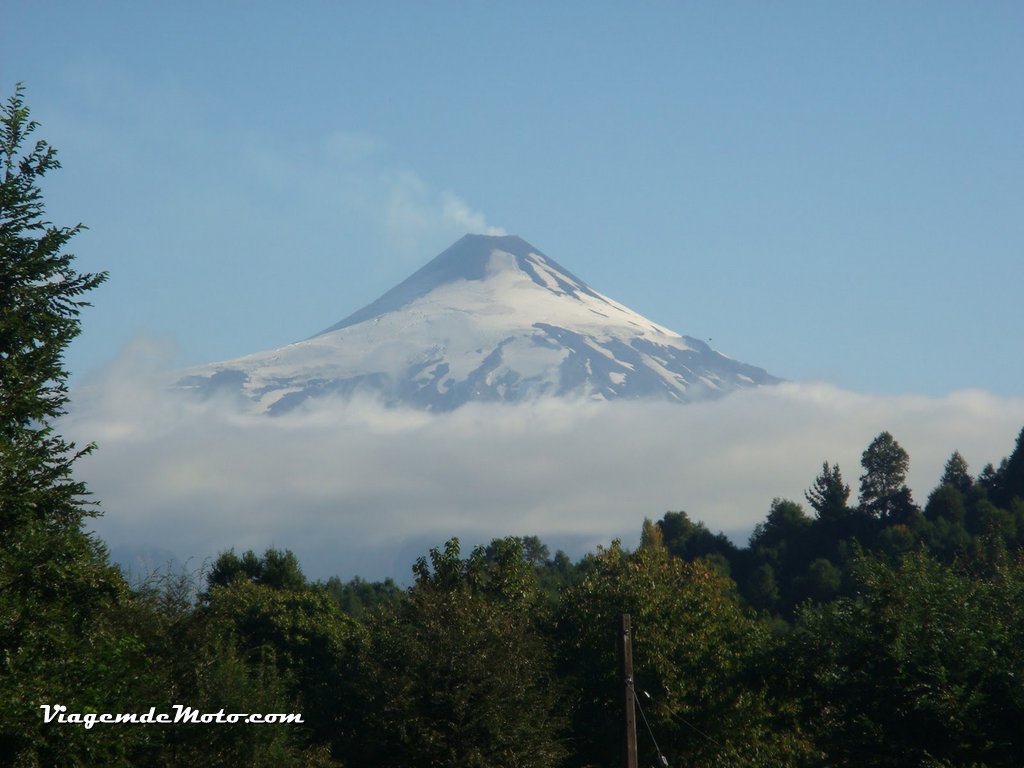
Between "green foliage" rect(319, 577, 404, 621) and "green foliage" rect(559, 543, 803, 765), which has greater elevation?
"green foliage" rect(319, 577, 404, 621)

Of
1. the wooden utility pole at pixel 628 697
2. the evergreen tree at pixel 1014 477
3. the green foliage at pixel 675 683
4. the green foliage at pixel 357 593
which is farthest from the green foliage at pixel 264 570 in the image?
the evergreen tree at pixel 1014 477

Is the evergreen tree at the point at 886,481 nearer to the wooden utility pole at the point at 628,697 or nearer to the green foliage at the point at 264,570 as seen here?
the green foliage at the point at 264,570

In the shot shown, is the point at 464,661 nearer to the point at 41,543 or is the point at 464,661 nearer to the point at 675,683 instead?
the point at 675,683

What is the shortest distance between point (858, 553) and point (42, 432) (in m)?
23.0

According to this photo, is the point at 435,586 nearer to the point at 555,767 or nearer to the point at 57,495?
the point at 555,767

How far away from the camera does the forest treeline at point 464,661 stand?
22938 mm

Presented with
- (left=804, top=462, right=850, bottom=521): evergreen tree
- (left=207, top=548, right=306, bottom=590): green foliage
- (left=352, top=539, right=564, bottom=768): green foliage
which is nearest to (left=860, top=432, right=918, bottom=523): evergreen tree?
(left=804, top=462, right=850, bottom=521): evergreen tree

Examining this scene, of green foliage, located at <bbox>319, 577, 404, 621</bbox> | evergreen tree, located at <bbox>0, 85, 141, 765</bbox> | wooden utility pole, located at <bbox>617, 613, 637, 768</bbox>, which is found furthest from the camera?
green foliage, located at <bbox>319, 577, 404, 621</bbox>

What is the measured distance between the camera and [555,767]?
1502 inches

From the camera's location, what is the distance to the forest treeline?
22.9 meters

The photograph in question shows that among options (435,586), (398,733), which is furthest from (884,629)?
(435,586)

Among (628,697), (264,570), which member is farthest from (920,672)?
(264,570)

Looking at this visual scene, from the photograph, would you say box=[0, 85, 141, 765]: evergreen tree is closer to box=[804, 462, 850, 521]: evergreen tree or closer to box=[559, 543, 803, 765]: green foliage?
box=[559, 543, 803, 765]: green foliage

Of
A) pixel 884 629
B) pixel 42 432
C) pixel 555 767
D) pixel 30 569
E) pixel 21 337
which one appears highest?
pixel 21 337
